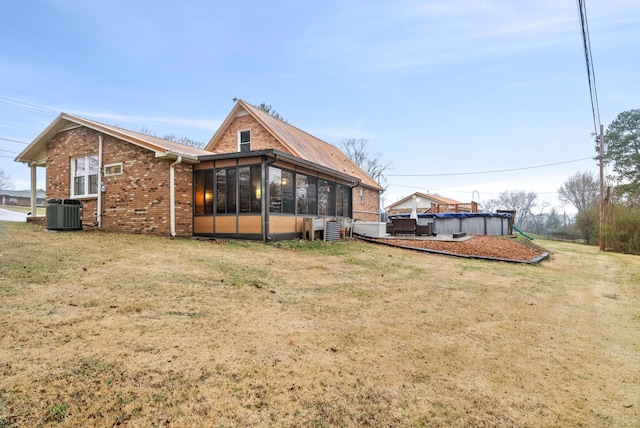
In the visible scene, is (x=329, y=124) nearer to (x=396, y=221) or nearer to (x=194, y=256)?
(x=396, y=221)

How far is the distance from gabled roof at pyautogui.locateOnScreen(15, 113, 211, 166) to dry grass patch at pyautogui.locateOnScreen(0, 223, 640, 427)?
490 centimetres

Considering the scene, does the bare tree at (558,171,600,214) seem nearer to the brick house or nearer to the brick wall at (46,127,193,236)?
the brick house

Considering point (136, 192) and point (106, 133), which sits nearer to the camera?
point (136, 192)

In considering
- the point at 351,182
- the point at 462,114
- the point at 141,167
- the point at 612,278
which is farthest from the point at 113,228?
the point at 462,114

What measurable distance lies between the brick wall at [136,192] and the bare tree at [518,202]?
5743cm

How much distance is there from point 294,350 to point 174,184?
28.5 feet

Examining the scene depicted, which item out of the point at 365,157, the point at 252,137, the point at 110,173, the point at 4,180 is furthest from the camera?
the point at 4,180

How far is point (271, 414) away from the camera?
6.57ft

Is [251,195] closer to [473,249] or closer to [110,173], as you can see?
[110,173]

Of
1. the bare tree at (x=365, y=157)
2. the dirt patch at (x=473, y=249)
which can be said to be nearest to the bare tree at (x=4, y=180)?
the bare tree at (x=365, y=157)

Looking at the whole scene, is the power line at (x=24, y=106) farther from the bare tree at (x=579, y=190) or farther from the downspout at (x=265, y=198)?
the bare tree at (x=579, y=190)

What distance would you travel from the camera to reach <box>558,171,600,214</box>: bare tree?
4084cm

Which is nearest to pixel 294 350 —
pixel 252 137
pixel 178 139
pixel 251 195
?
pixel 251 195

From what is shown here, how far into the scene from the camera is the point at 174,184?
10156mm
